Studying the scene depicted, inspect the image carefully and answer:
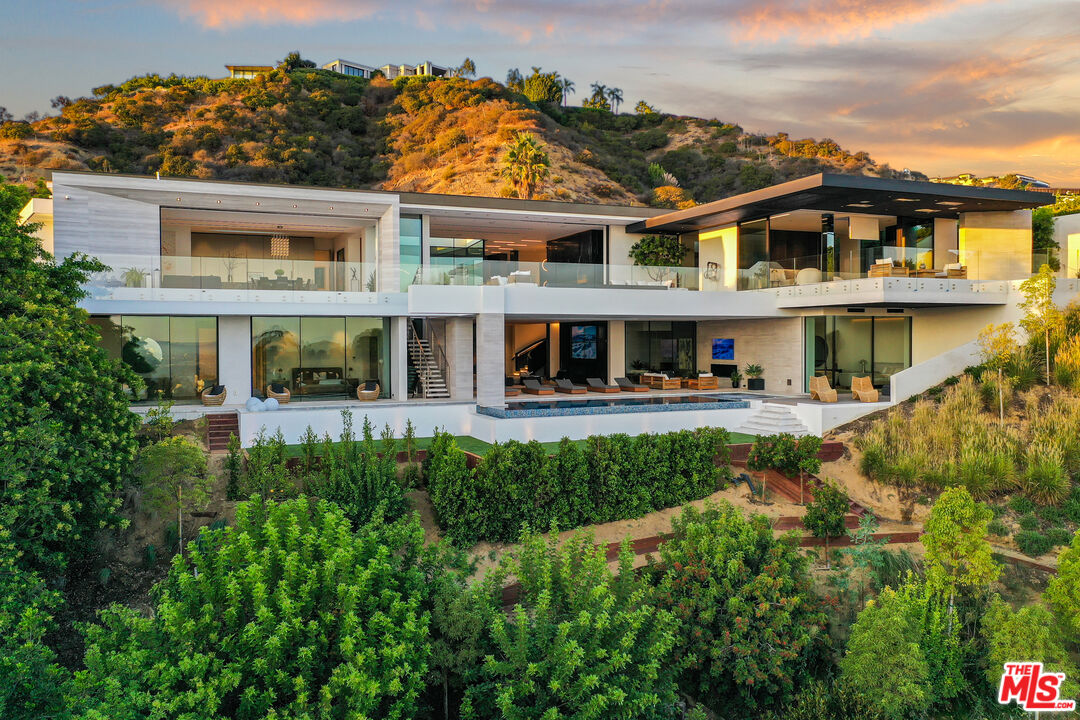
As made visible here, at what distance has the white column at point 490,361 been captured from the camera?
20609mm

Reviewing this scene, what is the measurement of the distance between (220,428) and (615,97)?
70149mm

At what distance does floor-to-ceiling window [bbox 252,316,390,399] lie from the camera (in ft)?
70.8

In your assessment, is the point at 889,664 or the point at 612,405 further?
the point at 612,405

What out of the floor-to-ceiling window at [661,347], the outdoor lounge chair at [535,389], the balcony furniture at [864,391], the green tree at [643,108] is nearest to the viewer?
the balcony furniture at [864,391]

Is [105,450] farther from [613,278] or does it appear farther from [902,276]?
[902,276]

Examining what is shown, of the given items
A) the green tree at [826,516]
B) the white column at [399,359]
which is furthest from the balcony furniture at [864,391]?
the white column at [399,359]

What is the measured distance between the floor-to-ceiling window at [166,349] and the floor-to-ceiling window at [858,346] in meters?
19.1

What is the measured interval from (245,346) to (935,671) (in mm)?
18742

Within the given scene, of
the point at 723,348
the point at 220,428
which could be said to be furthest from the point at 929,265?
the point at 220,428

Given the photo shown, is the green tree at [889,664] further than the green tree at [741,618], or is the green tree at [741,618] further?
the green tree at [741,618]

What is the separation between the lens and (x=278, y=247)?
25.8m

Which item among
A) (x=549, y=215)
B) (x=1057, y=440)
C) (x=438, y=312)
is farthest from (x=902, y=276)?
(x=438, y=312)

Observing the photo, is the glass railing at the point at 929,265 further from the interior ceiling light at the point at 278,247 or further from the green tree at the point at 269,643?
the green tree at the point at 269,643

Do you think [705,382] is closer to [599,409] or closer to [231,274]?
[599,409]
